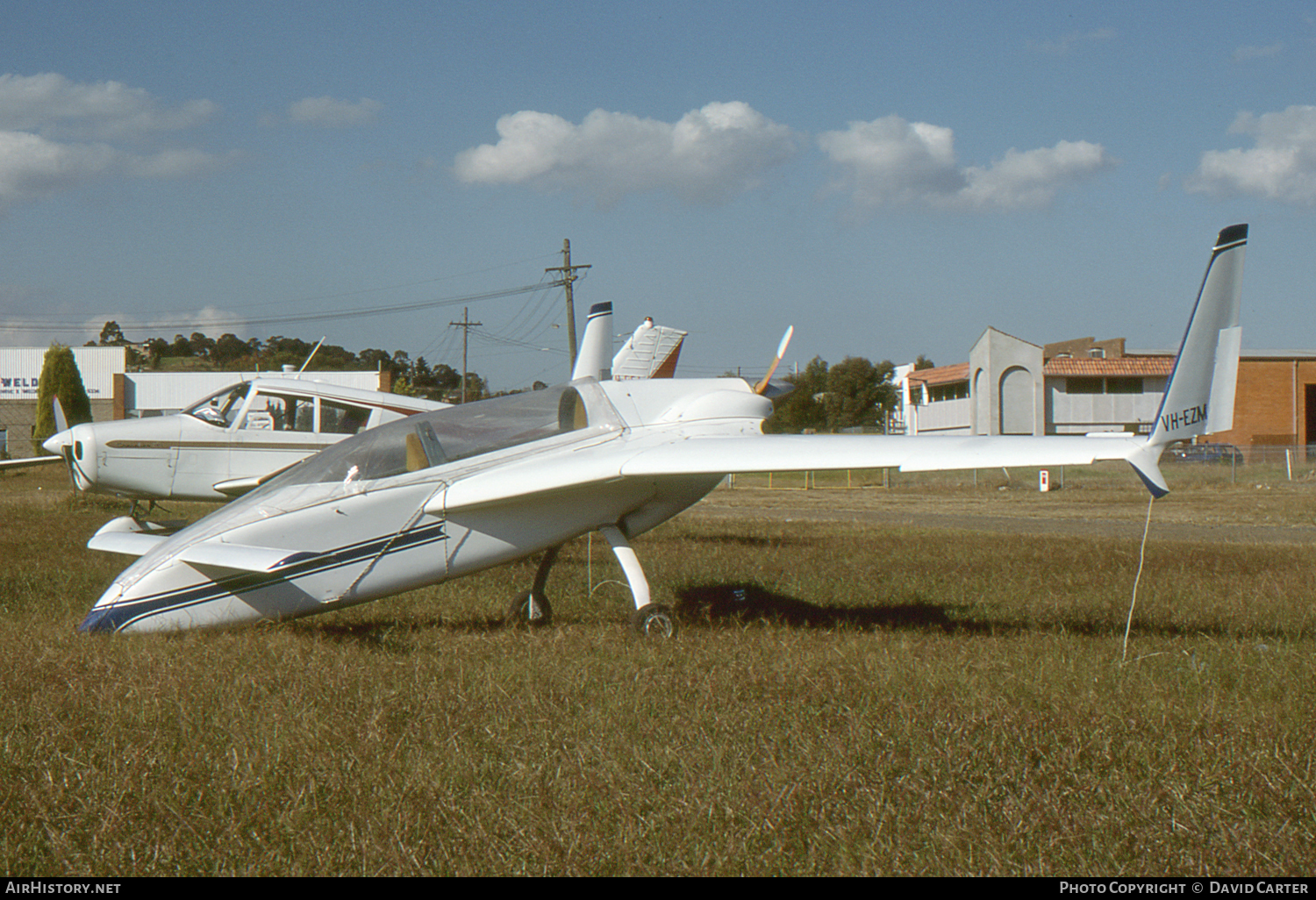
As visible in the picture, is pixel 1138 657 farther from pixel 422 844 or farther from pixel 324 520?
pixel 324 520

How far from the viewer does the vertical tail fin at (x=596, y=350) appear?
1227cm

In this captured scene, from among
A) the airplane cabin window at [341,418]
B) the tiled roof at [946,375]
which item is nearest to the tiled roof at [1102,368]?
the tiled roof at [946,375]

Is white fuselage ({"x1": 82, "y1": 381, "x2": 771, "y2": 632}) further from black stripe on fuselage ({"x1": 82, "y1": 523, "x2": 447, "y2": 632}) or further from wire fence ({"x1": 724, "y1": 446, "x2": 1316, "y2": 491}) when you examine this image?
wire fence ({"x1": 724, "y1": 446, "x2": 1316, "y2": 491})

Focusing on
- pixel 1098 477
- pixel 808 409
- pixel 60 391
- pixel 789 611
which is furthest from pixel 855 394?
pixel 789 611

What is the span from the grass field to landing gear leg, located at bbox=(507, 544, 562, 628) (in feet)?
0.65

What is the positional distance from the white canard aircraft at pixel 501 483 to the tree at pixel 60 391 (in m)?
50.6

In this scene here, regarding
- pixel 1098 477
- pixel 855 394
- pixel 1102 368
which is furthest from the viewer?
pixel 855 394

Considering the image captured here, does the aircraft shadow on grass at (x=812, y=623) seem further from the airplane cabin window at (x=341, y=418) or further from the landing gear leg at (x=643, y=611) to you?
the airplane cabin window at (x=341, y=418)

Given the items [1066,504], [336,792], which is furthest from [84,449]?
[1066,504]

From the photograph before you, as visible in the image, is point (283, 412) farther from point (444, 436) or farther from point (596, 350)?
point (444, 436)

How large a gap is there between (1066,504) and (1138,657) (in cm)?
2432

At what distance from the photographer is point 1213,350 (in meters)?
6.39

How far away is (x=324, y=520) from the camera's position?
259 inches

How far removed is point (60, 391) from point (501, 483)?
176 feet
